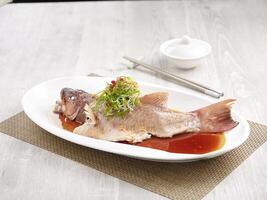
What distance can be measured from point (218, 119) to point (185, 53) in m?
0.82

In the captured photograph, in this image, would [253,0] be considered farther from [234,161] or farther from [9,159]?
[9,159]

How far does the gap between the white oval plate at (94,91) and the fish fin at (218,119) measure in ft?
0.10

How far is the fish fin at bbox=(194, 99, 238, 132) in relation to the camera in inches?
87.9

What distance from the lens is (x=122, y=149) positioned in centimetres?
210

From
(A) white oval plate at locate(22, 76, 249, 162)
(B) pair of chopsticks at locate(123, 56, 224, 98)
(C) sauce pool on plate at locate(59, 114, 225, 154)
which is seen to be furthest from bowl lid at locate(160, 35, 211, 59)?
(C) sauce pool on plate at locate(59, 114, 225, 154)

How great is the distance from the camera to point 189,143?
2.19 metres

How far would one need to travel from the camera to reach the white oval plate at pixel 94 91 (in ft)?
6.77

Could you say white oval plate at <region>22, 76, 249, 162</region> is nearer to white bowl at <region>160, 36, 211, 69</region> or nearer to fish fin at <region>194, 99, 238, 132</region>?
fish fin at <region>194, 99, 238, 132</region>

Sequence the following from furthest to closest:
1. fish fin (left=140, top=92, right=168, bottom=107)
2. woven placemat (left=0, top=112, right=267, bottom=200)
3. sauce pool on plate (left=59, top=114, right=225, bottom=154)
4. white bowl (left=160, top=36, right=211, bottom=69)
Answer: white bowl (left=160, top=36, right=211, bottom=69) < fish fin (left=140, top=92, right=168, bottom=107) < sauce pool on plate (left=59, top=114, right=225, bottom=154) < woven placemat (left=0, top=112, right=267, bottom=200)

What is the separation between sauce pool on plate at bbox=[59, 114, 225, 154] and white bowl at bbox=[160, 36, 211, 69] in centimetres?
82

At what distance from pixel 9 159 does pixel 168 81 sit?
989 millimetres

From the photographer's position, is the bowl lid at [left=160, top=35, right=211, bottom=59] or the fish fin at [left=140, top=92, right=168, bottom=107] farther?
the bowl lid at [left=160, top=35, right=211, bottom=59]

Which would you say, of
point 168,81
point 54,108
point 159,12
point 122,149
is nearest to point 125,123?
point 122,149

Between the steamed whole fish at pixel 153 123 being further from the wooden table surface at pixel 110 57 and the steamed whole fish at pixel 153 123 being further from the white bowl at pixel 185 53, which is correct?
the white bowl at pixel 185 53
